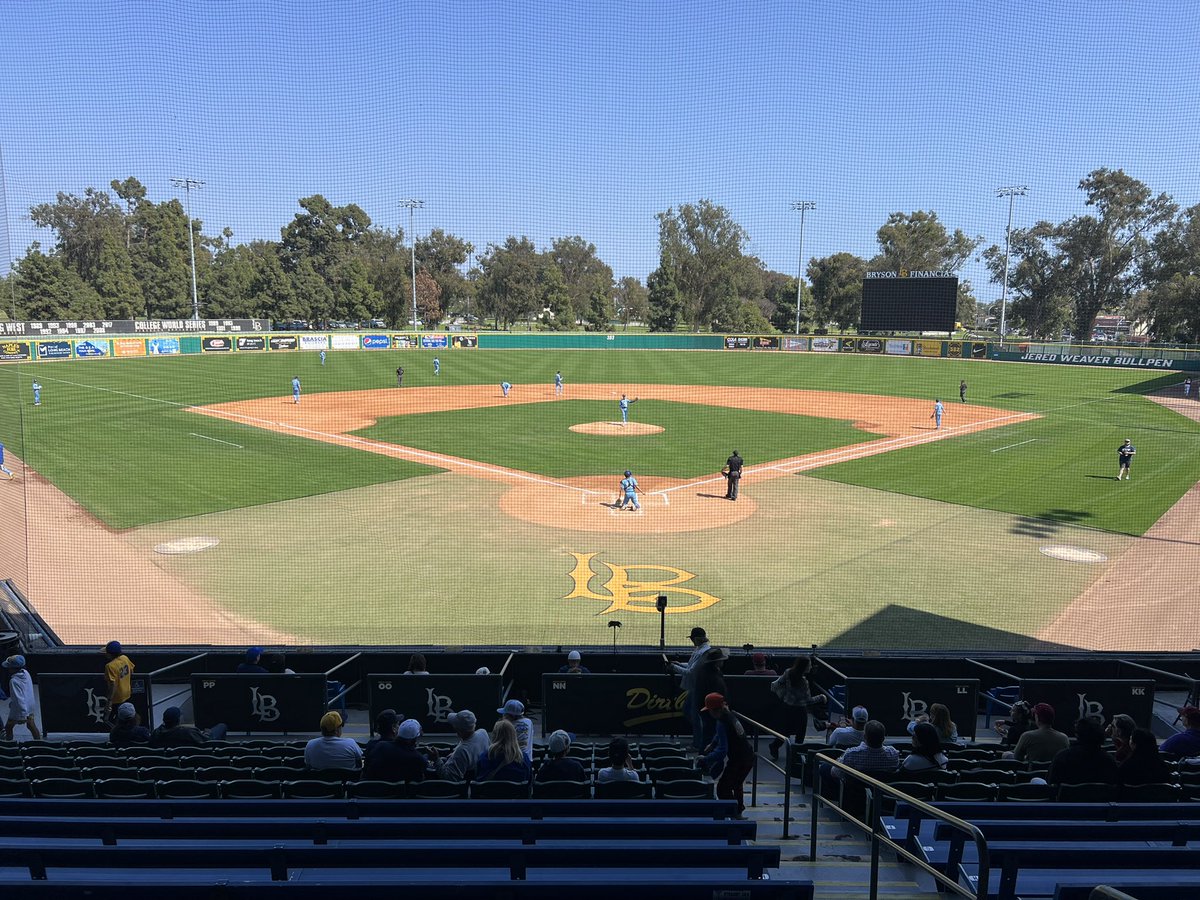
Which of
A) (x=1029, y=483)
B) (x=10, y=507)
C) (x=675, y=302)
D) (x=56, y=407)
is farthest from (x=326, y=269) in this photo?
(x=1029, y=483)

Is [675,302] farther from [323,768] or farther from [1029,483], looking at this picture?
[323,768]

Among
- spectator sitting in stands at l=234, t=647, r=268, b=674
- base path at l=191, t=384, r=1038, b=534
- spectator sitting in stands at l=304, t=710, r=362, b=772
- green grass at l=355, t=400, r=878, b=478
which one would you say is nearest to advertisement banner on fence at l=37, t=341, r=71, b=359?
base path at l=191, t=384, r=1038, b=534

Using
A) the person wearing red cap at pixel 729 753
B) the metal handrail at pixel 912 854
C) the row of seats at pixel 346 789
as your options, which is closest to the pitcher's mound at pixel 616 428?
the person wearing red cap at pixel 729 753

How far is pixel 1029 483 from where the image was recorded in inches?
972

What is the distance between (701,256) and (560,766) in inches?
3485

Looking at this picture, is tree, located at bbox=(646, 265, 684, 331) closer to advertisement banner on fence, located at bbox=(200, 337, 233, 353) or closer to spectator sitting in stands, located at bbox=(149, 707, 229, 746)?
advertisement banner on fence, located at bbox=(200, 337, 233, 353)

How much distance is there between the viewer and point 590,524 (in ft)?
64.0

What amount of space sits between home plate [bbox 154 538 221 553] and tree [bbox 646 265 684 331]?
260 feet

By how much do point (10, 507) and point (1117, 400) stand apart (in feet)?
177

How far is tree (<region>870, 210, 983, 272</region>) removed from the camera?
9512 cm

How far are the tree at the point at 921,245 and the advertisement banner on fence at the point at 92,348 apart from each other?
272ft

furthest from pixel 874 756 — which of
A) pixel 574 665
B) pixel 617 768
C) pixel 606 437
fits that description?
pixel 606 437

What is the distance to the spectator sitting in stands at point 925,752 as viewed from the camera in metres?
6.02

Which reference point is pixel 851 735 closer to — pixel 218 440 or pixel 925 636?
pixel 925 636
